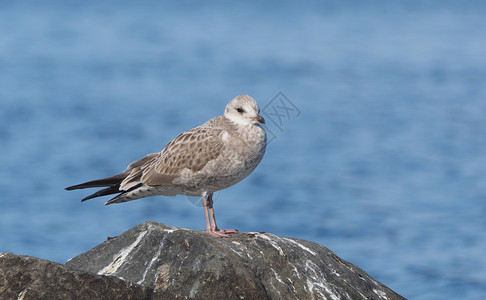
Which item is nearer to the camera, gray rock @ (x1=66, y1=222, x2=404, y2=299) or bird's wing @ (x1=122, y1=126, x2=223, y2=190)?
gray rock @ (x1=66, y1=222, x2=404, y2=299)

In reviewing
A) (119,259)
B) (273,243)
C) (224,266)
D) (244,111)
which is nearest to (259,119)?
(244,111)

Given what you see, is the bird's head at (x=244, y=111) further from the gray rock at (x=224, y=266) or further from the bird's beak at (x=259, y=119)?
the gray rock at (x=224, y=266)

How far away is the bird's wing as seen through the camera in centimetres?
901

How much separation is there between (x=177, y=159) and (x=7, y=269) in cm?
308

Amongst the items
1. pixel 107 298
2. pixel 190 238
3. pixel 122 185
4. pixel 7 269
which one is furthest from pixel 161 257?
pixel 122 185

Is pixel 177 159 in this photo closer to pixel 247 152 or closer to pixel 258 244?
pixel 247 152

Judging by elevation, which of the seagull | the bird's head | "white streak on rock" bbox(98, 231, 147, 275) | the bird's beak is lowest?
"white streak on rock" bbox(98, 231, 147, 275)

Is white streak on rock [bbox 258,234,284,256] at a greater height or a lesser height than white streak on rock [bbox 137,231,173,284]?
greater

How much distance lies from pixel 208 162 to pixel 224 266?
1970 mm

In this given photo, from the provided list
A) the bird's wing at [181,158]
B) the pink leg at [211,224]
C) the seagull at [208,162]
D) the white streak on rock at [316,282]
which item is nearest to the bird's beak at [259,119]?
the seagull at [208,162]

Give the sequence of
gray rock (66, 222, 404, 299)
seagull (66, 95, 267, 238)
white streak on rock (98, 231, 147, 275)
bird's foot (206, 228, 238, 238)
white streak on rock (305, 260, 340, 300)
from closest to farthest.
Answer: gray rock (66, 222, 404, 299)
white streak on rock (98, 231, 147, 275)
white streak on rock (305, 260, 340, 300)
bird's foot (206, 228, 238, 238)
seagull (66, 95, 267, 238)

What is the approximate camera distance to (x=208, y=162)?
29.3 feet

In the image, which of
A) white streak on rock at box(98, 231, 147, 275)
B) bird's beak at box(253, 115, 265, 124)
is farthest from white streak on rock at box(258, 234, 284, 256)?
bird's beak at box(253, 115, 265, 124)

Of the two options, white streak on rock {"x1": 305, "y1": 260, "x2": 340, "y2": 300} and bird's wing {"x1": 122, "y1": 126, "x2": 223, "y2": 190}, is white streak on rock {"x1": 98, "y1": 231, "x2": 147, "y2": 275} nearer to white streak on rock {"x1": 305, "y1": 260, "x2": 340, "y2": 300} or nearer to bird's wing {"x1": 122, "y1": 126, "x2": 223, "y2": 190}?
bird's wing {"x1": 122, "y1": 126, "x2": 223, "y2": 190}
